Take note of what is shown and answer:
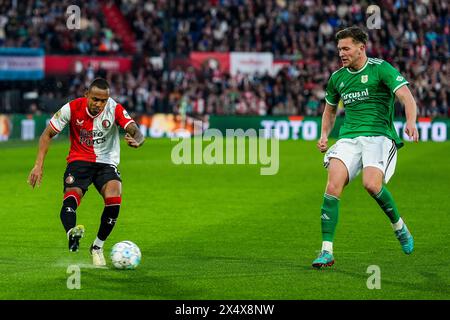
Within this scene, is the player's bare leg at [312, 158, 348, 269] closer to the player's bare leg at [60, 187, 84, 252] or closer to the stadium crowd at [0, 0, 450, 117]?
the player's bare leg at [60, 187, 84, 252]

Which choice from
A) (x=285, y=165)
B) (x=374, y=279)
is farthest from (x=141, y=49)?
(x=374, y=279)

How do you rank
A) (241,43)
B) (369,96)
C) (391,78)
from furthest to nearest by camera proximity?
(241,43) < (369,96) < (391,78)

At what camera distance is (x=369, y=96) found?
→ 10.2 metres

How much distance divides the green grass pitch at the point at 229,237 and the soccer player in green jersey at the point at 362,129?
23.6 inches

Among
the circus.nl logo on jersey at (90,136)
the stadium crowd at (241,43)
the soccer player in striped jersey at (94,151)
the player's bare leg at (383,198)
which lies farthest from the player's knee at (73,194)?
the stadium crowd at (241,43)

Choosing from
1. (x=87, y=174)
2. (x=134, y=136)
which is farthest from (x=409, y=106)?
A: (x=87, y=174)

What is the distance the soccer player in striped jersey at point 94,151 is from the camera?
1016cm

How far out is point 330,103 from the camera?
10547 mm

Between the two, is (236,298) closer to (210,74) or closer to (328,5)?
(210,74)

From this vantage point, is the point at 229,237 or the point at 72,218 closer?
the point at 72,218

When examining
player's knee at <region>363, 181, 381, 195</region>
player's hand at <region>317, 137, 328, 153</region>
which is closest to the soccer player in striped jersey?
player's hand at <region>317, 137, 328, 153</region>

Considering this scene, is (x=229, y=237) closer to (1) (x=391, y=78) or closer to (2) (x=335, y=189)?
(2) (x=335, y=189)

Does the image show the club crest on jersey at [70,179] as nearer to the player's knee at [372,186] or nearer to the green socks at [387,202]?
the player's knee at [372,186]

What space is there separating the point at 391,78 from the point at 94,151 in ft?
9.90
